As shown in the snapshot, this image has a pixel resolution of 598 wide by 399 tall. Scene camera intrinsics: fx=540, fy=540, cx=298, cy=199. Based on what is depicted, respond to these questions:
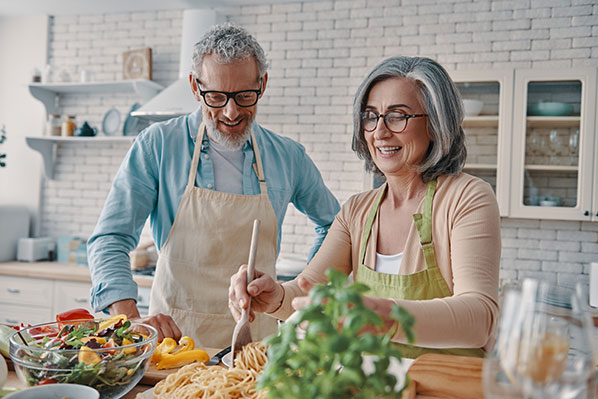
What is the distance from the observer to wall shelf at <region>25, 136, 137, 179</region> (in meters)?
4.46

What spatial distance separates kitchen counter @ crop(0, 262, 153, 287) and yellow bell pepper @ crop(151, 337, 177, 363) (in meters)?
2.50

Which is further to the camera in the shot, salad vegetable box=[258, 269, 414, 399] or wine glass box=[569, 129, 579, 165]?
wine glass box=[569, 129, 579, 165]

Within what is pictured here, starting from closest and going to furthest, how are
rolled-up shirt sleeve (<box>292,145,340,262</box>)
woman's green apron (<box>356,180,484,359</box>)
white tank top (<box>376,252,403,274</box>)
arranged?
woman's green apron (<box>356,180,484,359</box>)
white tank top (<box>376,252,403,274</box>)
rolled-up shirt sleeve (<box>292,145,340,262</box>)

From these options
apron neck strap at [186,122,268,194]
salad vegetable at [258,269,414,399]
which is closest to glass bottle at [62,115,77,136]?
apron neck strap at [186,122,268,194]

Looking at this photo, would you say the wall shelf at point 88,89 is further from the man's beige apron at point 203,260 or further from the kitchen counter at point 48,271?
the man's beige apron at point 203,260

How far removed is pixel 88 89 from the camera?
4668 millimetres

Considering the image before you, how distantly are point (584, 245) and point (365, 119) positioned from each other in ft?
9.29

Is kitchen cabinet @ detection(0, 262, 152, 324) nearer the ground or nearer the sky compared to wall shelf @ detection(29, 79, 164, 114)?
nearer the ground

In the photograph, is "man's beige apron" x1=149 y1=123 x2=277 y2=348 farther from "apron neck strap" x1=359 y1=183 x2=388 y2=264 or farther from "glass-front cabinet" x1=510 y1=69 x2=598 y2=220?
"glass-front cabinet" x1=510 y1=69 x2=598 y2=220

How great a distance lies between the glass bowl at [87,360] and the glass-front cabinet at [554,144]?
3085 mm

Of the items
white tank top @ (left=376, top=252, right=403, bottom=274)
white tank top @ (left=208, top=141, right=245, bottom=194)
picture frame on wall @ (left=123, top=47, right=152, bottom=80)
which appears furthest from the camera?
picture frame on wall @ (left=123, top=47, right=152, bottom=80)

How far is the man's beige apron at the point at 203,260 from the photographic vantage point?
2.10 metres

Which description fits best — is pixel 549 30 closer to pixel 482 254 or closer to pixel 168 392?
pixel 482 254

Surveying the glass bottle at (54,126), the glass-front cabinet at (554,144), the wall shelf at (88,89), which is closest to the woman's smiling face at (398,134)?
the glass-front cabinet at (554,144)
